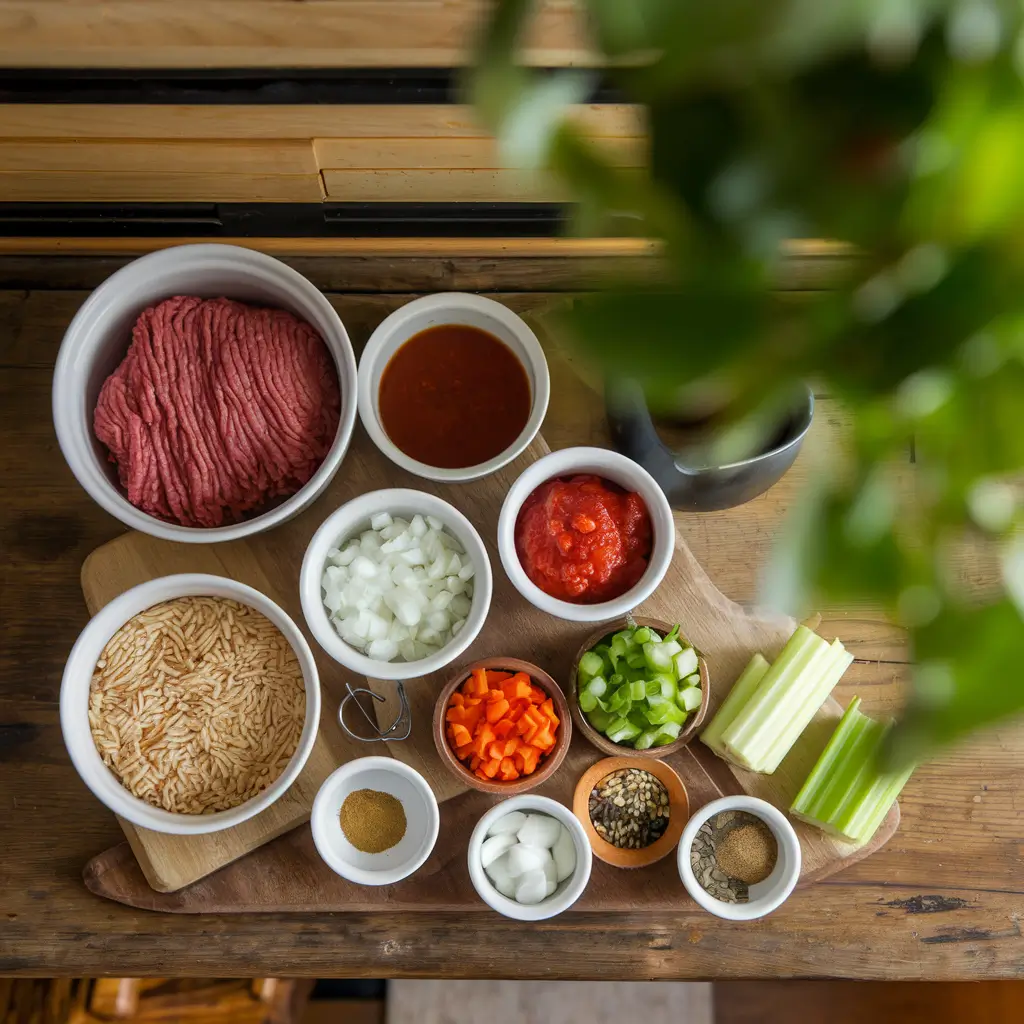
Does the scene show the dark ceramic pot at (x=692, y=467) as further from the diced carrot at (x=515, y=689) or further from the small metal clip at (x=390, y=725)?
the small metal clip at (x=390, y=725)

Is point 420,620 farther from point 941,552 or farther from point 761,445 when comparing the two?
point 941,552

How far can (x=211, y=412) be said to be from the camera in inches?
55.5

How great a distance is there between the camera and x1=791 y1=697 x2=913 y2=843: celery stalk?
141 centimetres

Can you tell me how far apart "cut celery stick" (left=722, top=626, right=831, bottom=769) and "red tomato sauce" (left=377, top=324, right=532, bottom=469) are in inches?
20.3

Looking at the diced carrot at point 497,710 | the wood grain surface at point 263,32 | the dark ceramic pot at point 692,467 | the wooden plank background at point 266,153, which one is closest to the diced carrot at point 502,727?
the diced carrot at point 497,710

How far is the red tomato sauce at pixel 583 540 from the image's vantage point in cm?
137

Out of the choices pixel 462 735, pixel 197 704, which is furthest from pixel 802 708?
pixel 197 704

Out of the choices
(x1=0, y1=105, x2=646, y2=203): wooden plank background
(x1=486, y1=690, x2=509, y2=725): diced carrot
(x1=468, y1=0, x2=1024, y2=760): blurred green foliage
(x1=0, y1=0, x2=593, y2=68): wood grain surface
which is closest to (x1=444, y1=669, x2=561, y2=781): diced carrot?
(x1=486, y1=690, x2=509, y2=725): diced carrot

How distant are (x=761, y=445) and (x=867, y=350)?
0.94 metres

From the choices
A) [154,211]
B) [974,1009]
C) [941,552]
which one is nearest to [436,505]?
[154,211]

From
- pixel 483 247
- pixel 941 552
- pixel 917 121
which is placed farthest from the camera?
pixel 483 247

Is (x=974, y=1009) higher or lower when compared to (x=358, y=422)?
lower

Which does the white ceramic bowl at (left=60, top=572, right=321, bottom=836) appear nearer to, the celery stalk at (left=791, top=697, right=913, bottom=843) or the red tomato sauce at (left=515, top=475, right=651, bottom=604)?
the red tomato sauce at (left=515, top=475, right=651, bottom=604)

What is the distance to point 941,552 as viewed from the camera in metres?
0.52
